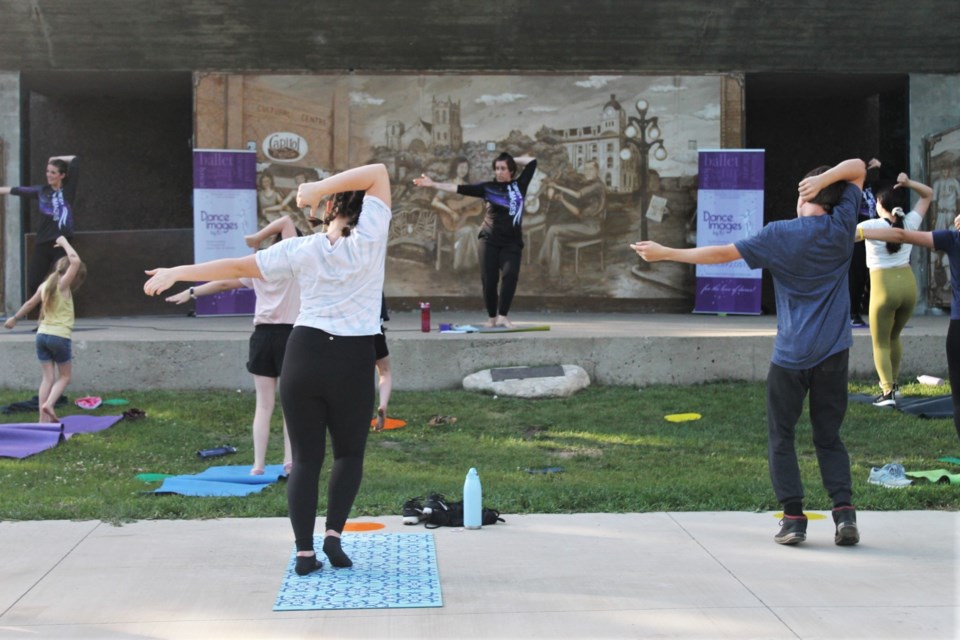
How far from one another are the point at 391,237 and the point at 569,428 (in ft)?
24.6

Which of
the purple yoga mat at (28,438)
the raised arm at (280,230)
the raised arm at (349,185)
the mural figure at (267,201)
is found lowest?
the purple yoga mat at (28,438)

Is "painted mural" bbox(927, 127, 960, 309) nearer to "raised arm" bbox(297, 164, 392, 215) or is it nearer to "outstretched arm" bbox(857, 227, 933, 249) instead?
"outstretched arm" bbox(857, 227, 933, 249)

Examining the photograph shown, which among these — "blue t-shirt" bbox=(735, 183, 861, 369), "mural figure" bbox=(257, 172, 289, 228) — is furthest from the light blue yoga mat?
"mural figure" bbox=(257, 172, 289, 228)

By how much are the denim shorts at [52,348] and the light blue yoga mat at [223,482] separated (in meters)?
2.56

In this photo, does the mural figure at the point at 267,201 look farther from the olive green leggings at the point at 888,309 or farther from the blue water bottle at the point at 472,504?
the blue water bottle at the point at 472,504

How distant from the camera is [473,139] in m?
16.7

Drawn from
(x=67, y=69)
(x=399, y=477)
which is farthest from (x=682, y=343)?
(x=67, y=69)

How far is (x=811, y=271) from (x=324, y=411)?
2693 mm

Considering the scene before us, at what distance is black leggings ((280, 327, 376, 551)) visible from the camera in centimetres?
515

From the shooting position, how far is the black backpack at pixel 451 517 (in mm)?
6516

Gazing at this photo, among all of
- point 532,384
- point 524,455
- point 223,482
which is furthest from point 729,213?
point 223,482

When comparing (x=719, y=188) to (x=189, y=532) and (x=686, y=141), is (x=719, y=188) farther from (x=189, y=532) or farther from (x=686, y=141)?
(x=189, y=532)

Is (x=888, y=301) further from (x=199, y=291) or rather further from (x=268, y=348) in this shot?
(x=199, y=291)

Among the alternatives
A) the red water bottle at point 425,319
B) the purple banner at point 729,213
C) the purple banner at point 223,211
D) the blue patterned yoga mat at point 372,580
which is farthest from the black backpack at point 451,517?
the purple banner at point 729,213
